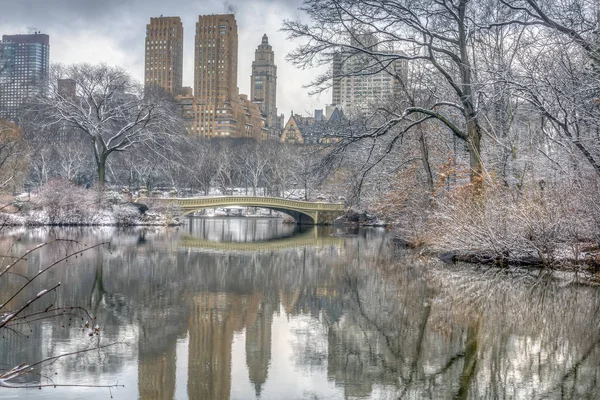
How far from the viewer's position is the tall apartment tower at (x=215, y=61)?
171 metres

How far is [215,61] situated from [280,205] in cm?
13078

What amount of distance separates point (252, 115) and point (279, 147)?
90248mm

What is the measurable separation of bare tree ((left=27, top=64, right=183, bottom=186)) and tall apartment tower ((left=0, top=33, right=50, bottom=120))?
2.54 m

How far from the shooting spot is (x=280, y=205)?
5125cm

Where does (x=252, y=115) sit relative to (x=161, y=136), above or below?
above

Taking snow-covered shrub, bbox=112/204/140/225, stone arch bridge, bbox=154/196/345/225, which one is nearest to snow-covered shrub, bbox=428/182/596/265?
snow-covered shrub, bbox=112/204/140/225

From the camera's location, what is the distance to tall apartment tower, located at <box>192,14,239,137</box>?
171 m

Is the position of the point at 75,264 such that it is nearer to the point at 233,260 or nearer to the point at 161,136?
the point at 233,260

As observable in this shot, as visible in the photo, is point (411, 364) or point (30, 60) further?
point (30, 60)

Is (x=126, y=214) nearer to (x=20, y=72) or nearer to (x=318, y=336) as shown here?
(x=318, y=336)

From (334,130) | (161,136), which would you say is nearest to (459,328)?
(334,130)

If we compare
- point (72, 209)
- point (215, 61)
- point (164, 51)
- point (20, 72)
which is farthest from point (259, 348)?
point (164, 51)

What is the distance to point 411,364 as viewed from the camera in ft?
24.7

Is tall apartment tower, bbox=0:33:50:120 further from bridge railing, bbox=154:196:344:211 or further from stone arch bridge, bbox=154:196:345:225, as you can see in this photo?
stone arch bridge, bbox=154:196:345:225
